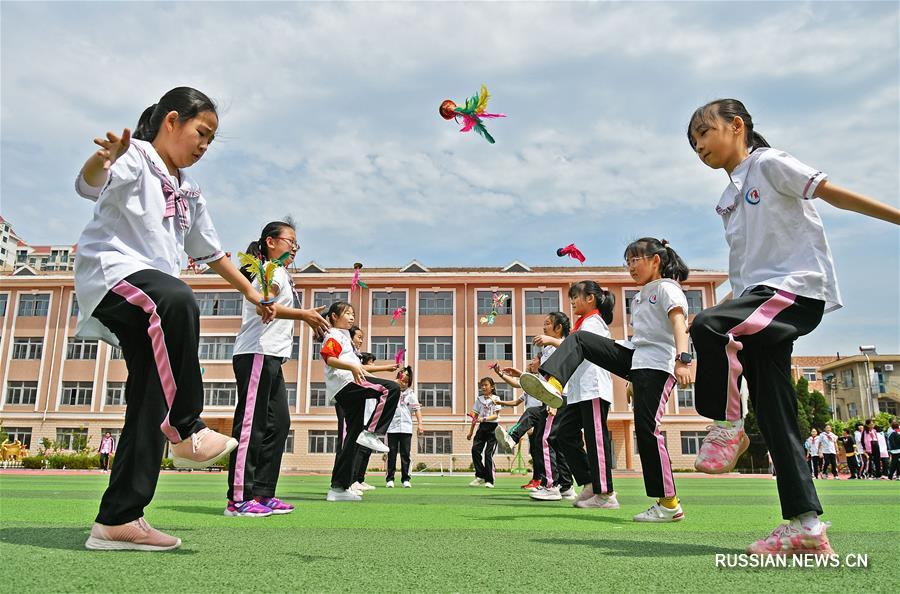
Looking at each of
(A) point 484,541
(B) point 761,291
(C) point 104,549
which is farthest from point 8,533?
(B) point 761,291

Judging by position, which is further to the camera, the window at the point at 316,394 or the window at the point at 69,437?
the window at the point at 316,394

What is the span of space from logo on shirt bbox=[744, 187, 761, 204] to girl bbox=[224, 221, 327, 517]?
3194 mm

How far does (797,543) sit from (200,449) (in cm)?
254

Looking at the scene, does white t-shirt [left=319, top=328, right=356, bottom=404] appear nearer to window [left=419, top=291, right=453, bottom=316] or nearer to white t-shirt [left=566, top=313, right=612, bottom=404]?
white t-shirt [left=566, top=313, right=612, bottom=404]

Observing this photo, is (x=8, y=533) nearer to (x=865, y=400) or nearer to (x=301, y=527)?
(x=301, y=527)

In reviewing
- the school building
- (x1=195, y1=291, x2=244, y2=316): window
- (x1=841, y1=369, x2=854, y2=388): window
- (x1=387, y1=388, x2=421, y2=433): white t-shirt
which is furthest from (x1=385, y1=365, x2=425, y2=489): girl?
(x1=841, y1=369, x2=854, y2=388): window

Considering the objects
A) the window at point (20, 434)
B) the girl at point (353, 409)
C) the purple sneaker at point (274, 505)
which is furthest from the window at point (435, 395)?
the purple sneaker at point (274, 505)

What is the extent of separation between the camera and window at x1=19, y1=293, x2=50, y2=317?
43.6m

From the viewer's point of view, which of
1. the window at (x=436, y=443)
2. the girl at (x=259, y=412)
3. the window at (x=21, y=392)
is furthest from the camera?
the window at (x=21, y=392)

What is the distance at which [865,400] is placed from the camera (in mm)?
69312

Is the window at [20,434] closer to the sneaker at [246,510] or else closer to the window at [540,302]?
the window at [540,302]

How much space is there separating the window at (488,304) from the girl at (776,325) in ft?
127

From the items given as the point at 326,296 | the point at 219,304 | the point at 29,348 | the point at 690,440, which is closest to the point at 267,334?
the point at 690,440

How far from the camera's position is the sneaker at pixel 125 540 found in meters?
2.70
